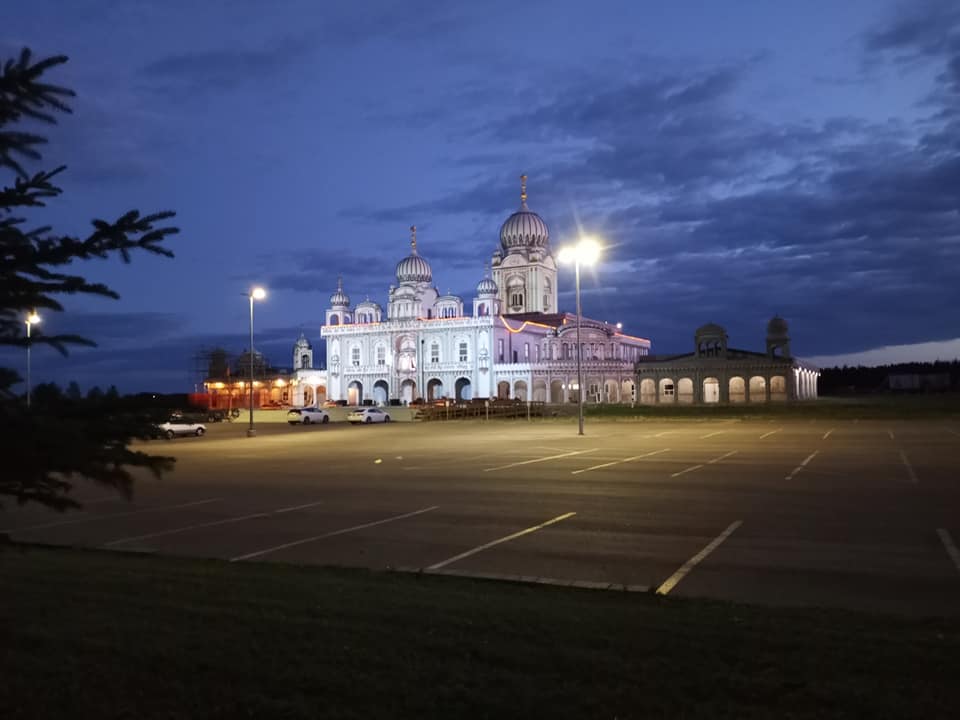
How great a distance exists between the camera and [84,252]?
4.76m

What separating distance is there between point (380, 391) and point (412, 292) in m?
13.1

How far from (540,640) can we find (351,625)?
1.46 meters

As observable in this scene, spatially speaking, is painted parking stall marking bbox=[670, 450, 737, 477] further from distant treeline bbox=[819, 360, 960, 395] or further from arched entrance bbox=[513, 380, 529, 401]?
distant treeline bbox=[819, 360, 960, 395]

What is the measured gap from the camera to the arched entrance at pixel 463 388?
321 feet

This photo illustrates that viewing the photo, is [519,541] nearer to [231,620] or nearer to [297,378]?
[231,620]

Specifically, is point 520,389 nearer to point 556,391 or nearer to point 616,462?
point 556,391

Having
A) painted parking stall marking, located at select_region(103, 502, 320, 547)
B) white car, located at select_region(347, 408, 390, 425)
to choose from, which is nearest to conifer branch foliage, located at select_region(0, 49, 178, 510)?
painted parking stall marking, located at select_region(103, 502, 320, 547)

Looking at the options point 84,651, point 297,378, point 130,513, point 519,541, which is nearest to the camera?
point 84,651

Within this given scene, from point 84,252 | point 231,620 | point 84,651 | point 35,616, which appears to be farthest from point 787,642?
point 35,616

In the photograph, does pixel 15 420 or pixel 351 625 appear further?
pixel 351 625

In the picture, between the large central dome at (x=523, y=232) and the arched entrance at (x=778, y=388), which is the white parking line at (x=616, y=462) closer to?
the arched entrance at (x=778, y=388)

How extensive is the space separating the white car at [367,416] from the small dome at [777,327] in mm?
46164

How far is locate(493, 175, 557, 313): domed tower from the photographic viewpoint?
369ft

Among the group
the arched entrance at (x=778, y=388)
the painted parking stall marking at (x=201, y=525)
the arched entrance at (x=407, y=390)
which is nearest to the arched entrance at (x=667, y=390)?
the arched entrance at (x=778, y=388)
